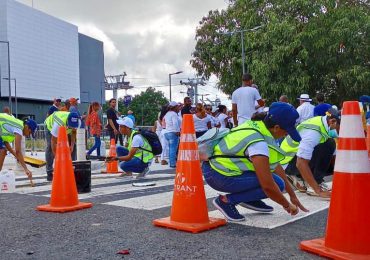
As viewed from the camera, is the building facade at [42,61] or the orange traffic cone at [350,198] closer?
the orange traffic cone at [350,198]

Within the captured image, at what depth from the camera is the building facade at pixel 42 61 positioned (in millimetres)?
68938

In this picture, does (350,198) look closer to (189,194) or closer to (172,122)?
(189,194)

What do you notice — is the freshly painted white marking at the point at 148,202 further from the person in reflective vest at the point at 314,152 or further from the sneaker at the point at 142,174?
the sneaker at the point at 142,174

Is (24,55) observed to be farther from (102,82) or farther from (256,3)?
(256,3)

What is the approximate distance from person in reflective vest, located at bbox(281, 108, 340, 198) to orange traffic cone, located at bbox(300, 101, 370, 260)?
272 cm

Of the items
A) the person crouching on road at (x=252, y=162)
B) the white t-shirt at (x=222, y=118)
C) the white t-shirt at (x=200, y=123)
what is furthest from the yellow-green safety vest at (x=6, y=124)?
the white t-shirt at (x=222, y=118)

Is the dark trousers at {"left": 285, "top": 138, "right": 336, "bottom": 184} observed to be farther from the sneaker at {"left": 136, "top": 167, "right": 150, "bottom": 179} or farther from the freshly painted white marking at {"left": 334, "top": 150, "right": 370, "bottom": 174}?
the sneaker at {"left": 136, "top": 167, "right": 150, "bottom": 179}

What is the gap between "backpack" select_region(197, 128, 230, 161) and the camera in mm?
4793

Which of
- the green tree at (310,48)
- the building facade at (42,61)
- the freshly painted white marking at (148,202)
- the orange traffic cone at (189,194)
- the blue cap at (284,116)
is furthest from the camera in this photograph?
the building facade at (42,61)

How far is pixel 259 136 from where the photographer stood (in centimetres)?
444

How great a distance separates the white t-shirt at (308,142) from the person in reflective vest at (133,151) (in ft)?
10.9

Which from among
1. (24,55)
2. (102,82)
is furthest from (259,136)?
(102,82)

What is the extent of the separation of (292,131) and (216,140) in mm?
740

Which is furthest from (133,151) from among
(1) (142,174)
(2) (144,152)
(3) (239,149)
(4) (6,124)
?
(3) (239,149)
